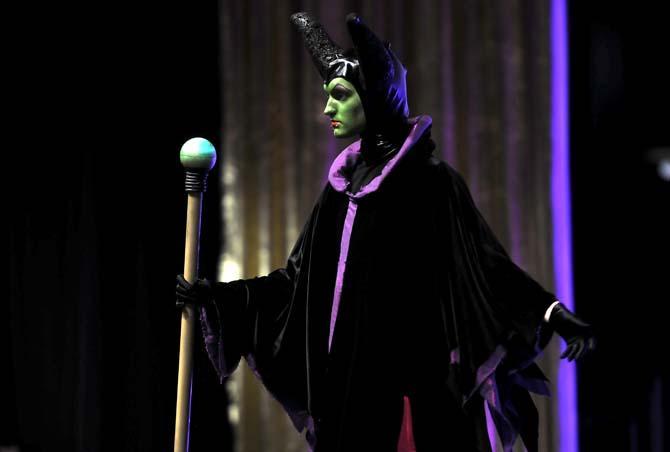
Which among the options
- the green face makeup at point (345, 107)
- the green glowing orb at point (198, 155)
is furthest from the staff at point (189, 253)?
the green face makeup at point (345, 107)

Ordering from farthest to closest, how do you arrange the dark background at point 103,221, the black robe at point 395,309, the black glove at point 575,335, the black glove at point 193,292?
the dark background at point 103,221 → the black glove at point 193,292 → the black robe at point 395,309 → the black glove at point 575,335

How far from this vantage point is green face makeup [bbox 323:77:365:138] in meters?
2.17

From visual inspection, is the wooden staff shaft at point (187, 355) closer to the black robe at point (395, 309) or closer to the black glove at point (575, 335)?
the black robe at point (395, 309)

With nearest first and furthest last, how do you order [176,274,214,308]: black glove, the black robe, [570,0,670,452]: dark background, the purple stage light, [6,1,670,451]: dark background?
the black robe < [176,274,214,308]: black glove < [570,0,670,452]: dark background < the purple stage light < [6,1,670,451]: dark background

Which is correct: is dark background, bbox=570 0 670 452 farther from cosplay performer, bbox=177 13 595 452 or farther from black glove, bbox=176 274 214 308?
black glove, bbox=176 274 214 308

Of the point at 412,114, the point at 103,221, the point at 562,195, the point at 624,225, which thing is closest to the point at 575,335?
the point at 624,225

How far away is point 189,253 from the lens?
6.98ft

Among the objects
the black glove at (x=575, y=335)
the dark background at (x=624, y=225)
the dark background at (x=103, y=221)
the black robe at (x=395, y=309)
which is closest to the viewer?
the black glove at (x=575, y=335)

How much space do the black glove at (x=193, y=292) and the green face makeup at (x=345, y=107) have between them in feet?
1.79

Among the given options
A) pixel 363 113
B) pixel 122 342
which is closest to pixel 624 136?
pixel 363 113

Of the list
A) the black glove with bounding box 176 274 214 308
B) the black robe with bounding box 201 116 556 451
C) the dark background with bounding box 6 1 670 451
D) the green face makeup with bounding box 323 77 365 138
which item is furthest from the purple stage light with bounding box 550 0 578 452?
the black glove with bounding box 176 274 214 308

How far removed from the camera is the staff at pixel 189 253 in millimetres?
2102

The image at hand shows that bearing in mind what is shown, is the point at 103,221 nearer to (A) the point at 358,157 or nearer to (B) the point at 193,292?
(B) the point at 193,292

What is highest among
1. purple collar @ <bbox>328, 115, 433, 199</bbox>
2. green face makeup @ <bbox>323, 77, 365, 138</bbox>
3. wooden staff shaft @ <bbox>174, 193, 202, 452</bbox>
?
green face makeup @ <bbox>323, 77, 365, 138</bbox>
